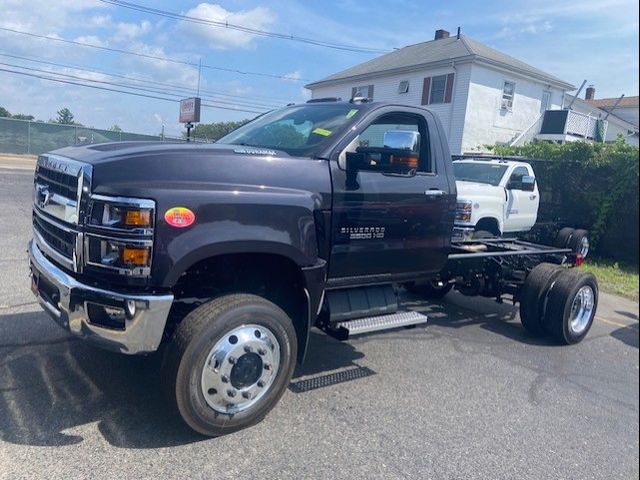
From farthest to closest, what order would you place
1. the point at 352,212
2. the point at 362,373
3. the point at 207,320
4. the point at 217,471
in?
the point at 362,373 → the point at 352,212 → the point at 207,320 → the point at 217,471

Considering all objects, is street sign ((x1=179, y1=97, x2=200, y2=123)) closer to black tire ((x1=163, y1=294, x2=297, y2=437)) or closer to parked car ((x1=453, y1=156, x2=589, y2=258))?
black tire ((x1=163, y1=294, x2=297, y2=437))

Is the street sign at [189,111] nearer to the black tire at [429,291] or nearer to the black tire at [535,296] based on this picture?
the black tire at [429,291]

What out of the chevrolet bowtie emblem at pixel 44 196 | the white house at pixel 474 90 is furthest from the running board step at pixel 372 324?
the white house at pixel 474 90

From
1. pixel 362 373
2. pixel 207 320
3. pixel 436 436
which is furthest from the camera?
pixel 362 373

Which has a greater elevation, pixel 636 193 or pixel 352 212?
pixel 636 193

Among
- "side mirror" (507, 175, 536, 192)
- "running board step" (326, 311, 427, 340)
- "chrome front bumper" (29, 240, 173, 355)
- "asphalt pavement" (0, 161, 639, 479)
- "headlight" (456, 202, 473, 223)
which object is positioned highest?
"side mirror" (507, 175, 536, 192)

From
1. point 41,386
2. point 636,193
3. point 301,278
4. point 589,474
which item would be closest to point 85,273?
point 41,386

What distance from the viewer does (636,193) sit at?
5.72 feet

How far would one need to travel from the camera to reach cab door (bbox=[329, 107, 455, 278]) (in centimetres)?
404

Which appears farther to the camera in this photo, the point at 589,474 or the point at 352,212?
the point at 352,212

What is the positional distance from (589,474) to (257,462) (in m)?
2.04

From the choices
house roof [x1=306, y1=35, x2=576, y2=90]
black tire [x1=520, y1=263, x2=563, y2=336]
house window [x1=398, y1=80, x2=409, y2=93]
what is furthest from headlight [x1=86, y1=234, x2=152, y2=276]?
house window [x1=398, y1=80, x2=409, y2=93]

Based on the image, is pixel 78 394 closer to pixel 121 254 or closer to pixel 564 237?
pixel 121 254

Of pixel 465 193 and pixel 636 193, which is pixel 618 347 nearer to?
pixel 465 193
